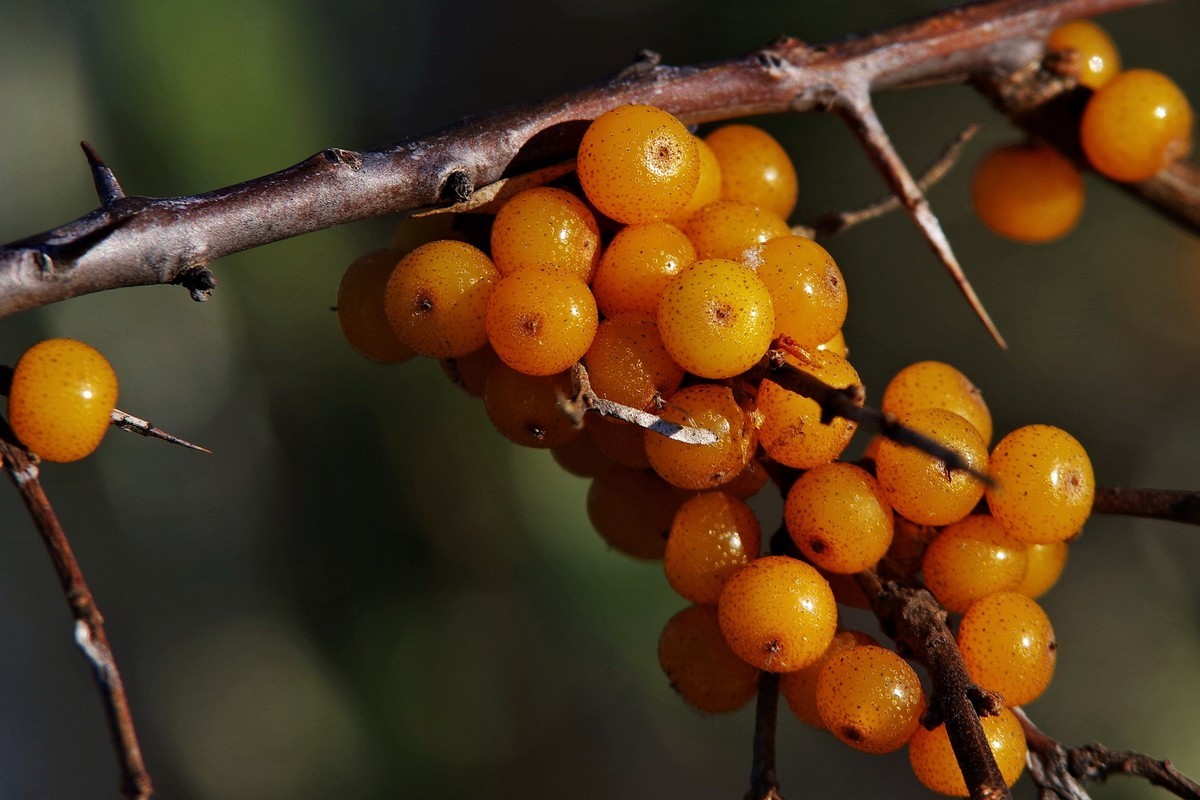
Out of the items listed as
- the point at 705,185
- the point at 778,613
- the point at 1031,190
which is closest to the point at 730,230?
the point at 705,185

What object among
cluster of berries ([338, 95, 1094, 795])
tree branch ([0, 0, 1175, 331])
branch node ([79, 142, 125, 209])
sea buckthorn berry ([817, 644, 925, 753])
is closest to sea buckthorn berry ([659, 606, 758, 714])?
cluster of berries ([338, 95, 1094, 795])

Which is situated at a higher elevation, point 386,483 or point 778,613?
point 386,483

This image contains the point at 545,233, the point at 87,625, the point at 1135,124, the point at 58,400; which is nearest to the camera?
the point at 87,625

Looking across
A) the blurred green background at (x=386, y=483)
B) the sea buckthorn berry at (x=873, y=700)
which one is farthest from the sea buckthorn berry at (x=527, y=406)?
the blurred green background at (x=386, y=483)

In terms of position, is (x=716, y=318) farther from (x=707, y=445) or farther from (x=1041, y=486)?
(x=1041, y=486)

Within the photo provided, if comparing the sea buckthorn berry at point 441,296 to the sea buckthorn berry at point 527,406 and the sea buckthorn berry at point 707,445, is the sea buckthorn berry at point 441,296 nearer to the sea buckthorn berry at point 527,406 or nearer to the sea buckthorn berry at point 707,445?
the sea buckthorn berry at point 527,406

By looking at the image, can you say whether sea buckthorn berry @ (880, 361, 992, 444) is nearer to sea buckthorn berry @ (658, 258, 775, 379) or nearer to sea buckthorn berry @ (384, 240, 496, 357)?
sea buckthorn berry @ (658, 258, 775, 379)
